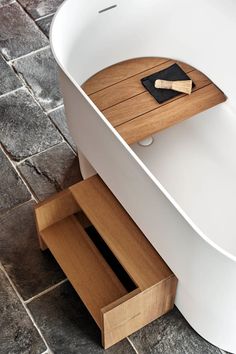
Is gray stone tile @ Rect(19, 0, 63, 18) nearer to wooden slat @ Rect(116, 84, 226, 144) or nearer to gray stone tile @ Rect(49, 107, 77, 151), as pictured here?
gray stone tile @ Rect(49, 107, 77, 151)

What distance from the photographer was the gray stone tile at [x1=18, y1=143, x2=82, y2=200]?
6.85ft

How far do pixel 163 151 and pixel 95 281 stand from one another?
19.0 inches

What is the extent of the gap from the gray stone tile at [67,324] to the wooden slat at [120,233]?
0.73 feet

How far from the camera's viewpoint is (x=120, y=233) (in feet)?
5.68

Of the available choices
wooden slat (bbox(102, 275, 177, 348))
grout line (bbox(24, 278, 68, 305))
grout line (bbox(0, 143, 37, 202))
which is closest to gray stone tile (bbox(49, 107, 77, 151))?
grout line (bbox(0, 143, 37, 202))

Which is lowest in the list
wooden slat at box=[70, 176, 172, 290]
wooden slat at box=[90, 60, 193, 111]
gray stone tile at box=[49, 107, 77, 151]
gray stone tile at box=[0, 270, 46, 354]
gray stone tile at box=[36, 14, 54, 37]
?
gray stone tile at box=[0, 270, 46, 354]

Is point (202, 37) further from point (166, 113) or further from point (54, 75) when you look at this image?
point (54, 75)

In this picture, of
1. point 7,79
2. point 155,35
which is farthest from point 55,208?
point 7,79

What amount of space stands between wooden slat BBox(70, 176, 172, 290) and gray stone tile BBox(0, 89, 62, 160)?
44 centimetres

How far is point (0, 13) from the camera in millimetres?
2646

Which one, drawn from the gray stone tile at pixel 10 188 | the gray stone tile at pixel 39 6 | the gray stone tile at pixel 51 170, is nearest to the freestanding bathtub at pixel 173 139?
the gray stone tile at pixel 51 170

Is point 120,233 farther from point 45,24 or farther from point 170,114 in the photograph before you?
point 45,24

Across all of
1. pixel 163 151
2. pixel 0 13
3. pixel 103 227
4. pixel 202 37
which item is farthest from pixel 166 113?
pixel 0 13

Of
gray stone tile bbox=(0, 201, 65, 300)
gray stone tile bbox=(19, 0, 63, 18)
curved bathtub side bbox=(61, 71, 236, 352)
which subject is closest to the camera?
curved bathtub side bbox=(61, 71, 236, 352)
